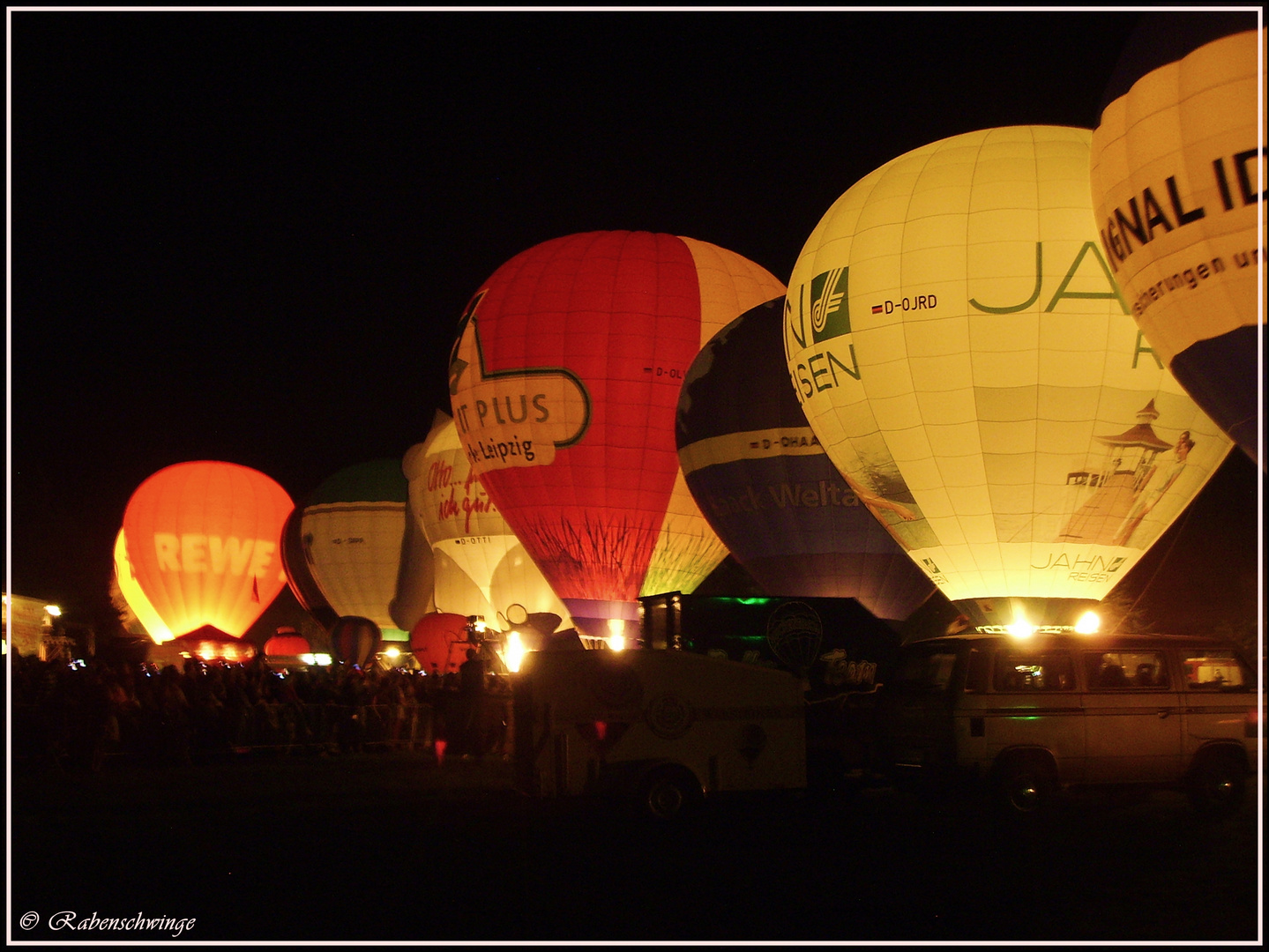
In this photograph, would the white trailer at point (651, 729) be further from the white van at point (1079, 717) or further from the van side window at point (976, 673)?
the van side window at point (976, 673)

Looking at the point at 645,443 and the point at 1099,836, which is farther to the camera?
the point at 645,443

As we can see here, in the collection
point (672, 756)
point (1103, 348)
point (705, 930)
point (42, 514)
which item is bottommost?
point (705, 930)

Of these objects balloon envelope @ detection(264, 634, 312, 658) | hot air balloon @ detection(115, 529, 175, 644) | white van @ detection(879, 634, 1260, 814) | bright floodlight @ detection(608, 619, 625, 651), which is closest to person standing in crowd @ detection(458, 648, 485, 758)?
bright floodlight @ detection(608, 619, 625, 651)

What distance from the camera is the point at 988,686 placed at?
12773mm

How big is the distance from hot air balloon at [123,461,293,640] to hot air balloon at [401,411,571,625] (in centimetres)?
1097

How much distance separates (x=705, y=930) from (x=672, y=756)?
191 inches

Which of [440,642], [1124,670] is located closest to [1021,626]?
[1124,670]

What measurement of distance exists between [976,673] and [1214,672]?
8.47ft

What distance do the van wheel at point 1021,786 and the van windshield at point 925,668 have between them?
96cm

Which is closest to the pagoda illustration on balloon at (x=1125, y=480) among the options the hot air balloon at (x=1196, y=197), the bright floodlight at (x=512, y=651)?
the hot air balloon at (x=1196, y=197)

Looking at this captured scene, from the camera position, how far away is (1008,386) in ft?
58.1

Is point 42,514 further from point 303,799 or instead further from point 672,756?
point 672,756

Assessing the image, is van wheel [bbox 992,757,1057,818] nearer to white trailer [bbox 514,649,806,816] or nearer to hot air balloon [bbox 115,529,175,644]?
white trailer [bbox 514,649,806,816]

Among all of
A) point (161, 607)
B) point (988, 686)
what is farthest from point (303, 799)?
point (161, 607)
